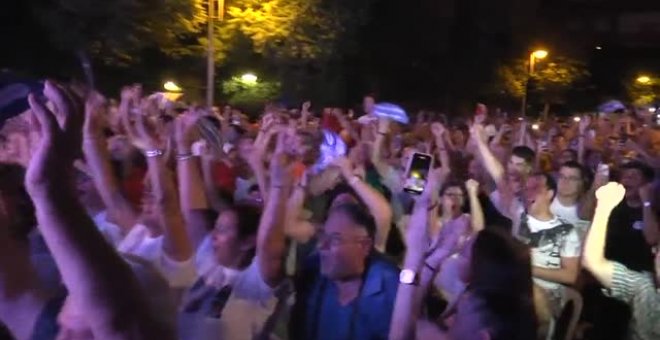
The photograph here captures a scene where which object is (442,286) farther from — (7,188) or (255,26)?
(255,26)

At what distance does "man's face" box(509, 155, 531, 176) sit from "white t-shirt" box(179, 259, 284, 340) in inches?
158

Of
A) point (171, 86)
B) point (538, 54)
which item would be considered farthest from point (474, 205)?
point (538, 54)

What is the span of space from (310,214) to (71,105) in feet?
11.9

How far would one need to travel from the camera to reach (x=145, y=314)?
2.43 meters

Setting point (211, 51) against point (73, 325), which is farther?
point (211, 51)

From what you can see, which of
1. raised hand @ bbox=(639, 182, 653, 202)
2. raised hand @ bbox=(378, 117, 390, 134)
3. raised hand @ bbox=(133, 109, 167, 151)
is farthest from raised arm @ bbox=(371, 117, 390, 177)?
raised hand @ bbox=(133, 109, 167, 151)

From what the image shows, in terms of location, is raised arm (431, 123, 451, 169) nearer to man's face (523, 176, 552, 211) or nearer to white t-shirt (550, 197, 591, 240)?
man's face (523, 176, 552, 211)

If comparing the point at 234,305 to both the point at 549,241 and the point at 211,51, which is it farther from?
the point at 211,51

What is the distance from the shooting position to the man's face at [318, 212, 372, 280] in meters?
4.56

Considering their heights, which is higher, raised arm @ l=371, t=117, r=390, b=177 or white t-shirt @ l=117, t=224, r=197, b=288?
raised arm @ l=371, t=117, r=390, b=177

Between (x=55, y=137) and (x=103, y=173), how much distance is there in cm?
277

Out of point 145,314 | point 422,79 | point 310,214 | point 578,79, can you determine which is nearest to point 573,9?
point 578,79

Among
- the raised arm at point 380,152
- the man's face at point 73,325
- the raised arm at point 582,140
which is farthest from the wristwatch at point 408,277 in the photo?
the raised arm at point 582,140

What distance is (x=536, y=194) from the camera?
650cm
